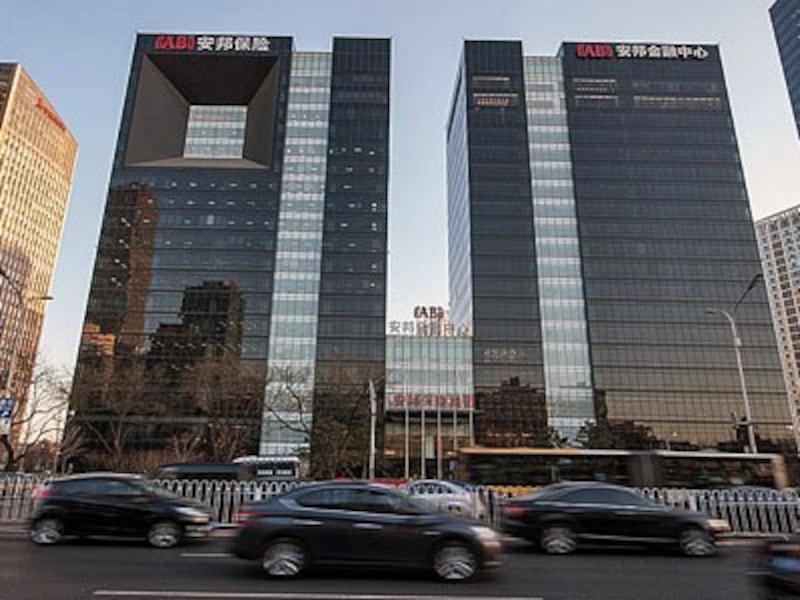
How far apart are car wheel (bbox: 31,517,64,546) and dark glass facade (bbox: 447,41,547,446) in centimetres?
6388

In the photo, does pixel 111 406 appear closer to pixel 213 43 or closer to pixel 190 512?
pixel 190 512

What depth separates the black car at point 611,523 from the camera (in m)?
11.4

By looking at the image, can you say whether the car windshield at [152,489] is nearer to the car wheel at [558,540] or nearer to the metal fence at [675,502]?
the metal fence at [675,502]

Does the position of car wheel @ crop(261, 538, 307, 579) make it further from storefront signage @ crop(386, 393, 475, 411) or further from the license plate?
storefront signage @ crop(386, 393, 475, 411)

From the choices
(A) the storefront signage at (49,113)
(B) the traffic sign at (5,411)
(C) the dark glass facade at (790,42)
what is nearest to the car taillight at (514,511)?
(B) the traffic sign at (5,411)

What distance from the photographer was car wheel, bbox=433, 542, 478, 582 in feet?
27.3

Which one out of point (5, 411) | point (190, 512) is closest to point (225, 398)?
point (5, 411)

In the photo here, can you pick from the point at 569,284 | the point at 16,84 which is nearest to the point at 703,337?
the point at 569,284

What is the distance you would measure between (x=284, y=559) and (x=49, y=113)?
14115cm

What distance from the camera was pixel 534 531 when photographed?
1166cm

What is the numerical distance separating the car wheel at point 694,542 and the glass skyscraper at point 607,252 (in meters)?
60.7

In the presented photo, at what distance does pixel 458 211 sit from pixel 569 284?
2562 centimetres

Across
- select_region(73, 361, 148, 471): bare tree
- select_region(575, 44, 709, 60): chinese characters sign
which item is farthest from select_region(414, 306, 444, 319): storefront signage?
select_region(575, 44, 709, 60): chinese characters sign

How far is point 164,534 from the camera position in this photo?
1169 cm
